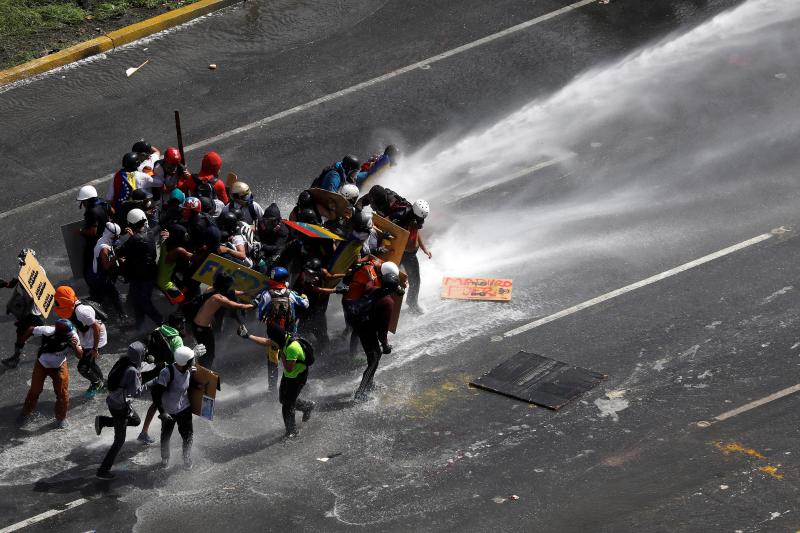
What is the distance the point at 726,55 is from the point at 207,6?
24.9 feet

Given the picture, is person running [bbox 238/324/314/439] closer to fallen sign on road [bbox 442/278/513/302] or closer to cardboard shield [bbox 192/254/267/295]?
cardboard shield [bbox 192/254/267/295]

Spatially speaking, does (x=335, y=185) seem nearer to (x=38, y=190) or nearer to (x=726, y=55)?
(x=38, y=190)

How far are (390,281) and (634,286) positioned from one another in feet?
10.8

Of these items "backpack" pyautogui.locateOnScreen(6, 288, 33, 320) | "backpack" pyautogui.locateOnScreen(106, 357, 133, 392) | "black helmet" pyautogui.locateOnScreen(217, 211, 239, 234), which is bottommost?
"backpack" pyautogui.locateOnScreen(106, 357, 133, 392)

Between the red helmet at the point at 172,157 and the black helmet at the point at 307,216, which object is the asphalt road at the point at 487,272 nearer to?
the black helmet at the point at 307,216

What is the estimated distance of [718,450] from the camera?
12312 mm

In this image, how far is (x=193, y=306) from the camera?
13.5 meters

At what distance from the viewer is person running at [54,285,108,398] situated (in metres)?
13.3

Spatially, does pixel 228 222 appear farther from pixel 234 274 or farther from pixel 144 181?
pixel 144 181

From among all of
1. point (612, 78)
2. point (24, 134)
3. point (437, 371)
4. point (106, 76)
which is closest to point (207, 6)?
point (106, 76)

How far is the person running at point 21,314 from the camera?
45.4 feet

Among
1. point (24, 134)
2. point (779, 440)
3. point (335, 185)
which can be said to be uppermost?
point (24, 134)

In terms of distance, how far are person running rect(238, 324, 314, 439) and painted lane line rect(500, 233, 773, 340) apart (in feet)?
8.22

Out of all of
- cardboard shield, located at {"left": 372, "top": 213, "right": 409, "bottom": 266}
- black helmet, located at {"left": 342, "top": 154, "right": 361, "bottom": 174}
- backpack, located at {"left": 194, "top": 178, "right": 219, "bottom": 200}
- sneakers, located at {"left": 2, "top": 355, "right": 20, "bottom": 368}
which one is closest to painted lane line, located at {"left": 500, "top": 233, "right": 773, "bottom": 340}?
cardboard shield, located at {"left": 372, "top": 213, "right": 409, "bottom": 266}
